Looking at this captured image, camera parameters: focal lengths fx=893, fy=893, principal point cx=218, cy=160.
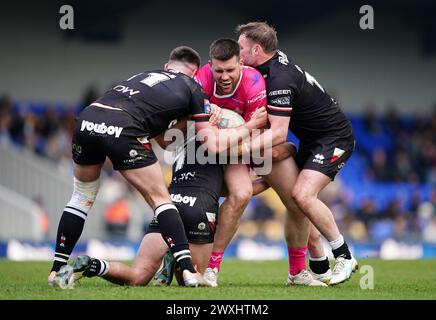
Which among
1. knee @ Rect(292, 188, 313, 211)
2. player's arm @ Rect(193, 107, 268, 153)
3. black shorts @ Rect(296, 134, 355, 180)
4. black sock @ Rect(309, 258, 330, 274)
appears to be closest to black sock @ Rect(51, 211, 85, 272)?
player's arm @ Rect(193, 107, 268, 153)

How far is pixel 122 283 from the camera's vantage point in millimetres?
8117

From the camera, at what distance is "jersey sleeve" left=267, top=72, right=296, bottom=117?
8.47 metres

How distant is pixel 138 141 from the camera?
7.70m

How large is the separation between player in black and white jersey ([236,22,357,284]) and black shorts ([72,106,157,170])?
4.72 ft

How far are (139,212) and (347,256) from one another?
34.1 ft

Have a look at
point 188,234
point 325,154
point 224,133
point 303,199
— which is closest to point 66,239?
point 188,234

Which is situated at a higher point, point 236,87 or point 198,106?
point 236,87

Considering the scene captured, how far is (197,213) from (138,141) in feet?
3.13

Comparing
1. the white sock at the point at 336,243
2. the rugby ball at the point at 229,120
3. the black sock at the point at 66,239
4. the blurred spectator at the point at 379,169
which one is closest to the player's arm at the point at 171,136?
the rugby ball at the point at 229,120

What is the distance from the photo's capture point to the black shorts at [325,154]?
8844 millimetres

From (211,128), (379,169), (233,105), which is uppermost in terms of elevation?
(233,105)

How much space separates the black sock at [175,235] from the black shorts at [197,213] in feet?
1.82

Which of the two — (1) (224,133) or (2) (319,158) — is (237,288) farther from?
(2) (319,158)

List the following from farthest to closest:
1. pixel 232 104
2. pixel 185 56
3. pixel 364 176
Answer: pixel 364 176
pixel 232 104
pixel 185 56
